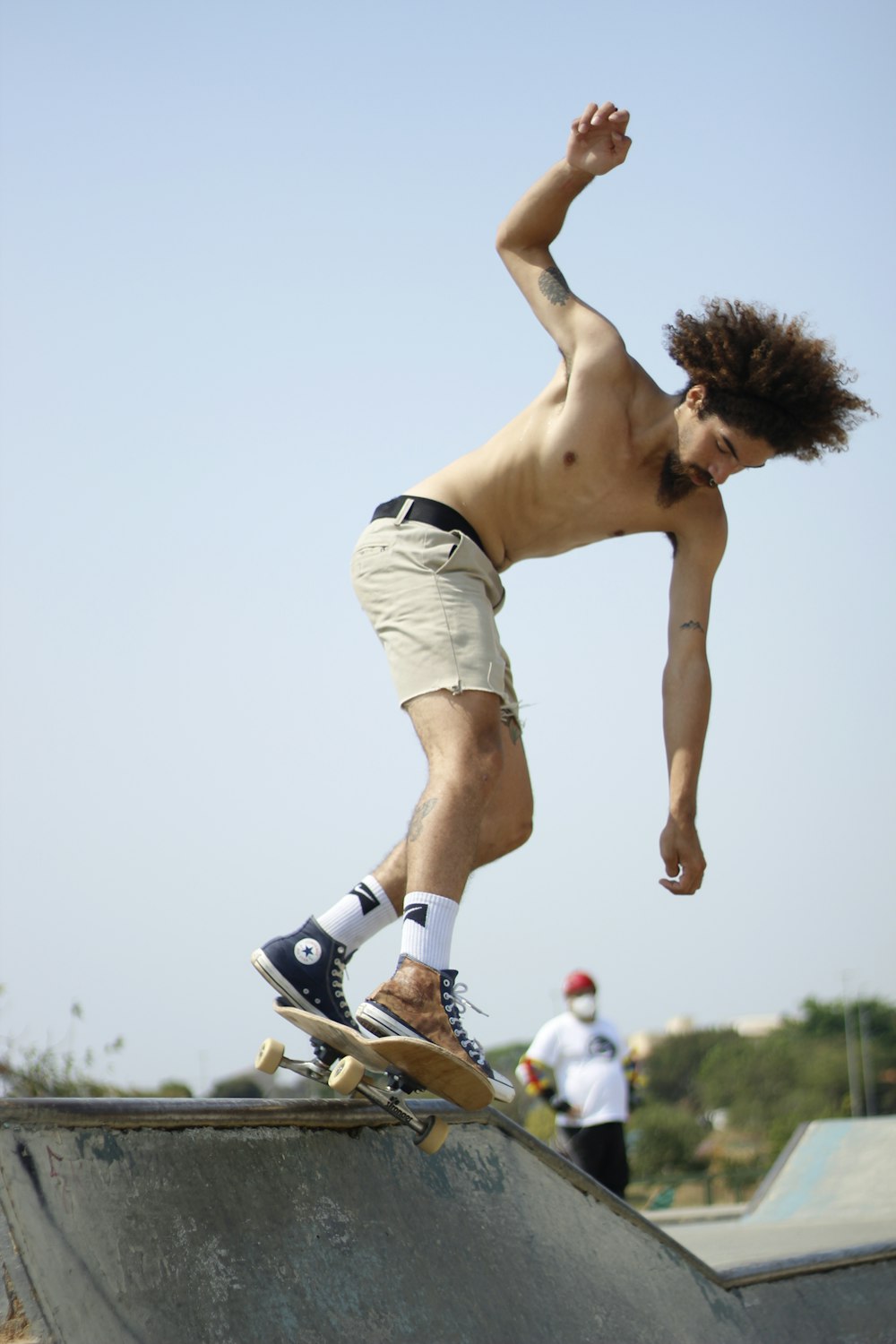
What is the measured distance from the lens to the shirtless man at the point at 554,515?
359cm

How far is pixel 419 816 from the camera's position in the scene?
3.44m

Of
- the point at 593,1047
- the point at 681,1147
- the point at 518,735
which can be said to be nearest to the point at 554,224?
the point at 518,735

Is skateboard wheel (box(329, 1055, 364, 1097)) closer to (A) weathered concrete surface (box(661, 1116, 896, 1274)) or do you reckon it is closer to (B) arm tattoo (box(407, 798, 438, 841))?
(B) arm tattoo (box(407, 798, 438, 841))

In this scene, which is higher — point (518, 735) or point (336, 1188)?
point (518, 735)

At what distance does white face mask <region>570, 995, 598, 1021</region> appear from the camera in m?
8.38

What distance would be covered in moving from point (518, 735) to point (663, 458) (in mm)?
952

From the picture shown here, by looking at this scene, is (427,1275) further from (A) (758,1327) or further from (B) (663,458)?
(B) (663,458)

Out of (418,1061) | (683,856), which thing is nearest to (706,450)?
(683,856)

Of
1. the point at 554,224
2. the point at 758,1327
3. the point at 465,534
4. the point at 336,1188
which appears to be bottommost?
the point at 758,1327

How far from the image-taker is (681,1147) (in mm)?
38562

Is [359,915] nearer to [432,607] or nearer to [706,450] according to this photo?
[432,607]

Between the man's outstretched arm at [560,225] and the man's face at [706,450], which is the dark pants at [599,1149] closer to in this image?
the man's face at [706,450]

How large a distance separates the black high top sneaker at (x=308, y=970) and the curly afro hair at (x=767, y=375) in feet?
6.24

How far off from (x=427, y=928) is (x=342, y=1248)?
2.69 feet
